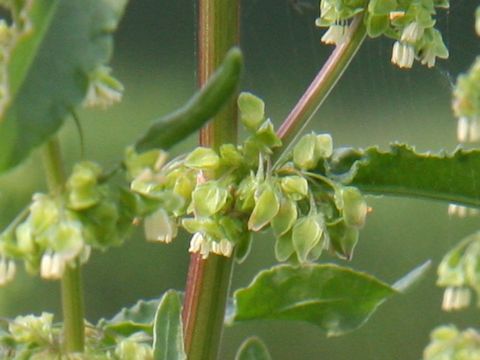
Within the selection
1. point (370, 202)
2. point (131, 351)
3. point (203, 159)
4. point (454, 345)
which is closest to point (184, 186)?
point (203, 159)

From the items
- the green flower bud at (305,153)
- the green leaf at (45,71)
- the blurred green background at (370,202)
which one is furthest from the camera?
the blurred green background at (370,202)

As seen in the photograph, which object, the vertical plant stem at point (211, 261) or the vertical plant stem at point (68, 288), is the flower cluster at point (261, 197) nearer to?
the vertical plant stem at point (211, 261)

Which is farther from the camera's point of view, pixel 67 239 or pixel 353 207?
pixel 353 207

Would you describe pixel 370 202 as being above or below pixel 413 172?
below

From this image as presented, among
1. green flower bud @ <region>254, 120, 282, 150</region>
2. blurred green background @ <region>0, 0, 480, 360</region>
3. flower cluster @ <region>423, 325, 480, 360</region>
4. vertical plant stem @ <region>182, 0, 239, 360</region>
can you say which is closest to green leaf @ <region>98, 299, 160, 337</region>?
vertical plant stem @ <region>182, 0, 239, 360</region>

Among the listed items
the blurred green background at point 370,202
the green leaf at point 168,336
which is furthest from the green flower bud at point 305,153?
the blurred green background at point 370,202

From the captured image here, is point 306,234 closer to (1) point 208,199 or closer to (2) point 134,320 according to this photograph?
(1) point 208,199

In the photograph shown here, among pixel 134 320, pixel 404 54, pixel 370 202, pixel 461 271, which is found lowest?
pixel 370 202
